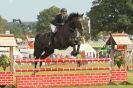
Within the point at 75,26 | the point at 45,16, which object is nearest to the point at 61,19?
the point at 75,26

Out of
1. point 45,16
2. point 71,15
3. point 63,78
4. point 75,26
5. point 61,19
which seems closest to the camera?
point 63,78

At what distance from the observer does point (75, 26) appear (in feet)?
59.4

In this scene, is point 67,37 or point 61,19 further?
point 61,19

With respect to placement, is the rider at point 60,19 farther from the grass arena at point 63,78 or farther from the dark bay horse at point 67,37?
the grass arena at point 63,78

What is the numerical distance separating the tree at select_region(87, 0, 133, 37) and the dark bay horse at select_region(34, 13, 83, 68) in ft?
161

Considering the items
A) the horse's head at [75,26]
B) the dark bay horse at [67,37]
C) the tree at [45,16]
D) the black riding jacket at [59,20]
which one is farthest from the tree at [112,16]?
the horse's head at [75,26]

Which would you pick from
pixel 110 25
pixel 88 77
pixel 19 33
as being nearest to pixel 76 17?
pixel 88 77

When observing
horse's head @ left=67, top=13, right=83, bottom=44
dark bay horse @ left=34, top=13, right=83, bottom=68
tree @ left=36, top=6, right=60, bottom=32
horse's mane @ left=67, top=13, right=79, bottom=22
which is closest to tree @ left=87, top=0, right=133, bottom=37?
tree @ left=36, top=6, right=60, bottom=32

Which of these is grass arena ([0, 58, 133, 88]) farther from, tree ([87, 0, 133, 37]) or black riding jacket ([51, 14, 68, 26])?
tree ([87, 0, 133, 37])

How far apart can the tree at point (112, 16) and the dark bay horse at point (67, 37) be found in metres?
49.0

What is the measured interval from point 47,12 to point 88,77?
98.6 m

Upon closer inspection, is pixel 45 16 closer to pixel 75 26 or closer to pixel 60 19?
pixel 60 19

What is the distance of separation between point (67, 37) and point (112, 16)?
53.8m

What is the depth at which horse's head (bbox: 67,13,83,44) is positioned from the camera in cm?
1788
